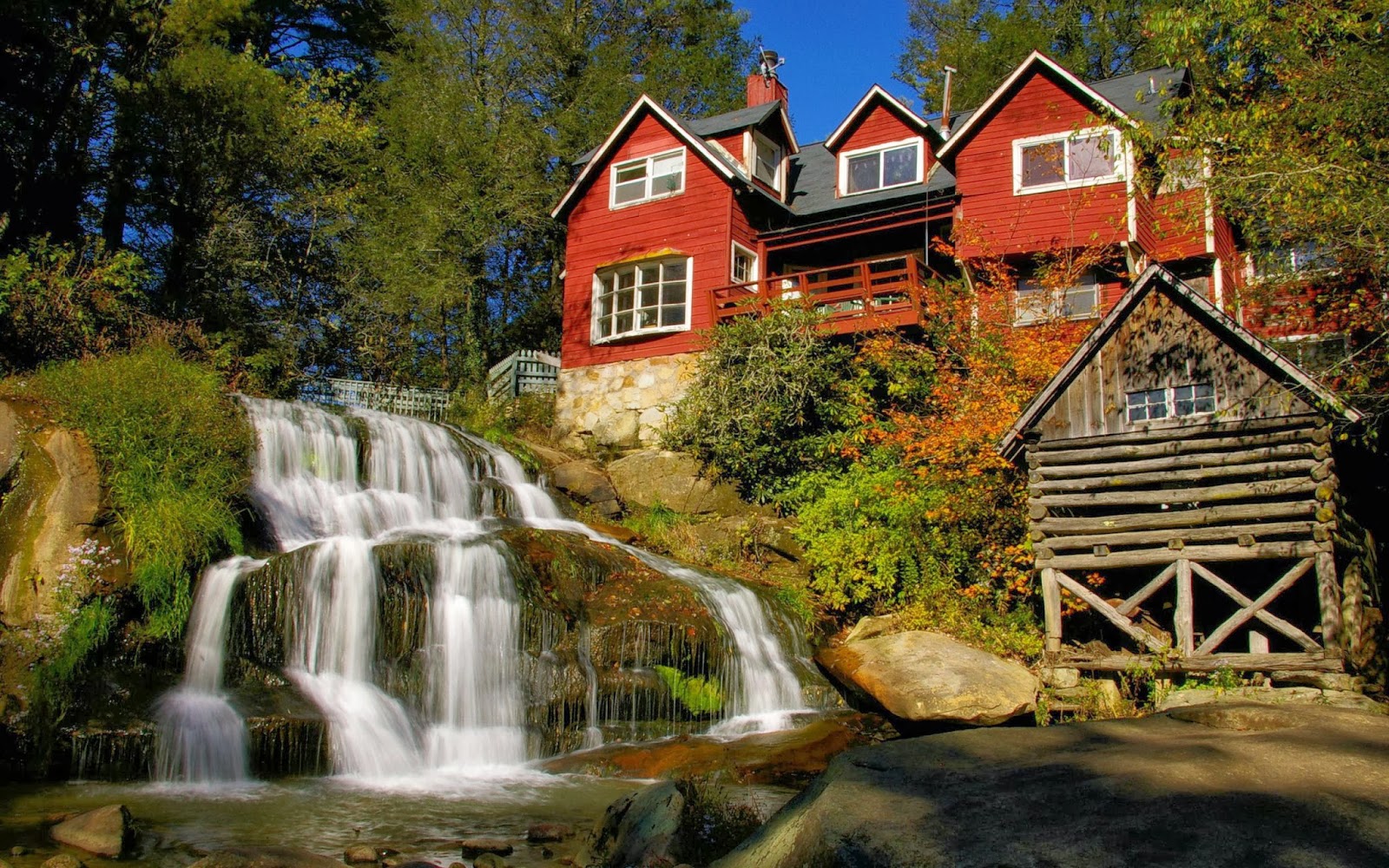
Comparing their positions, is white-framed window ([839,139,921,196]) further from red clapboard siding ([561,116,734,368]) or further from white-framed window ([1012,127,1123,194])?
red clapboard siding ([561,116,734,368])

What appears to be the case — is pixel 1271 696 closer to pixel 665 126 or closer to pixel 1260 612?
pixel 1260 612

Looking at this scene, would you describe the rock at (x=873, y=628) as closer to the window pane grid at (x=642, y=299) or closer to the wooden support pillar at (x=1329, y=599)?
the wooden support pillar at (x=1329, y=599)

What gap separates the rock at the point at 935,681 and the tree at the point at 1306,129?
5.59m

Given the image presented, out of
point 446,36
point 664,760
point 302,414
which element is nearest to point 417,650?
point 664,760

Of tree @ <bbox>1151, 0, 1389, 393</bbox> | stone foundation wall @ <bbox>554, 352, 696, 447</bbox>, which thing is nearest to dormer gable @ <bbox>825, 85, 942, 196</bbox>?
stone foundation wall @ <bbox>554, 352, 696, 447</bbox>

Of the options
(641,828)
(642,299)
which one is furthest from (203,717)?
(642,299)

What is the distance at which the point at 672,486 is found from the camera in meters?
21.8

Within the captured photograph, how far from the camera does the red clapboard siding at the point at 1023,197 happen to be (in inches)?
875

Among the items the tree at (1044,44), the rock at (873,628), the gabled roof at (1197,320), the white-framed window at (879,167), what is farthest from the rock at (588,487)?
the tree at (1044,44)

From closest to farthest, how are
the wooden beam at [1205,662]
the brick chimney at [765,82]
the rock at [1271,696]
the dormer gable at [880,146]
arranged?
1. the rock at [1271,696]
2. the wooden beam at [1205,662]
3. the dormer gable at [880,146]
4. the brick chimney at [765,82]

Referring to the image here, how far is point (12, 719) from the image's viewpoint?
10.1 m

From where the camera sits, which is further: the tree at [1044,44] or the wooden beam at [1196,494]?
the tree at [1044,44]

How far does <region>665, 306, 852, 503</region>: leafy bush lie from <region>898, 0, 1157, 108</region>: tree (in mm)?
17166

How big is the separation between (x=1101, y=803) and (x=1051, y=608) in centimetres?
919
